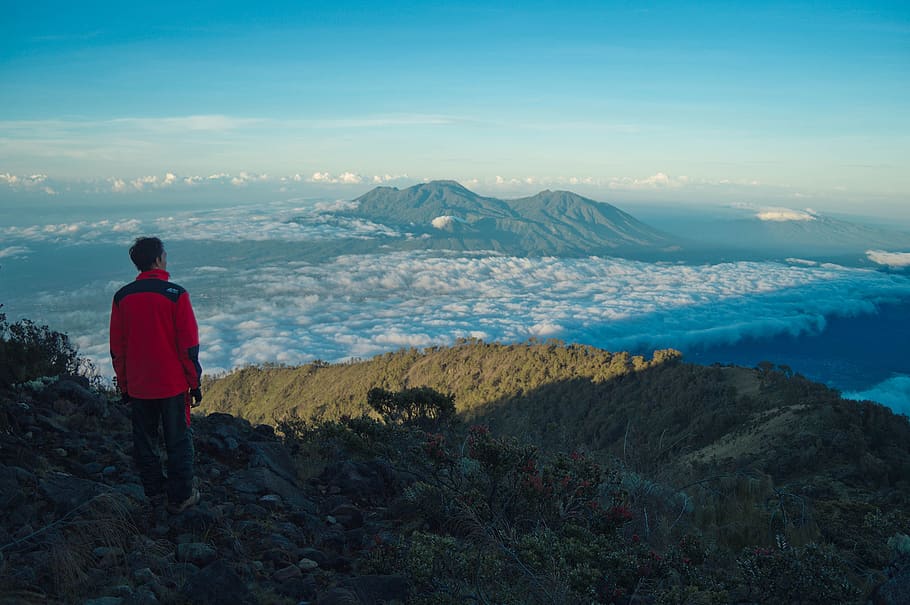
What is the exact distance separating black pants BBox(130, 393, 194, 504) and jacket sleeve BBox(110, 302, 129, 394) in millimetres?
230

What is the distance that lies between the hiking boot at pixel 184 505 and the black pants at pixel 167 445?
39 millimetres

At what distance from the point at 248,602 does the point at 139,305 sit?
2363 mm

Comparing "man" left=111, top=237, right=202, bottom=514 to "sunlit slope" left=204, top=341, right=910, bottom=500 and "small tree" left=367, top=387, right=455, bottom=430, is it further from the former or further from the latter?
"sunlit slope" left=204, top=341, right=910, bottom=500

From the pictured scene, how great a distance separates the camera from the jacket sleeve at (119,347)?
4239 mm

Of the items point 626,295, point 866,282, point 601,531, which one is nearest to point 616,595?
point 601,531

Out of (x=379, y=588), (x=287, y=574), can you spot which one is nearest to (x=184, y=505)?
(x=287, y=574)

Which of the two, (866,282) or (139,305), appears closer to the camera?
(139,305)

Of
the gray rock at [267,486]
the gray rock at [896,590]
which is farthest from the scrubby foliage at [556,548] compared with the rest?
the gray rock at [267,486]

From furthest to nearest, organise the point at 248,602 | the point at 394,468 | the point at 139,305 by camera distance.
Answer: the point at 394,468
the point at 139,305
the point at 248,602

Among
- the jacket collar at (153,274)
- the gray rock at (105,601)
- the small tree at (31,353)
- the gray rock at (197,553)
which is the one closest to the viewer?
the gray rock at (105,601)

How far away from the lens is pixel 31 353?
7102 mm

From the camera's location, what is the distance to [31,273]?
151 metres

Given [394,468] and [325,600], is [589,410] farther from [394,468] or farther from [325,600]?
[325,600]

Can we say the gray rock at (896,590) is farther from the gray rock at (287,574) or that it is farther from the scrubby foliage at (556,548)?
the gray rock at (287,574)
